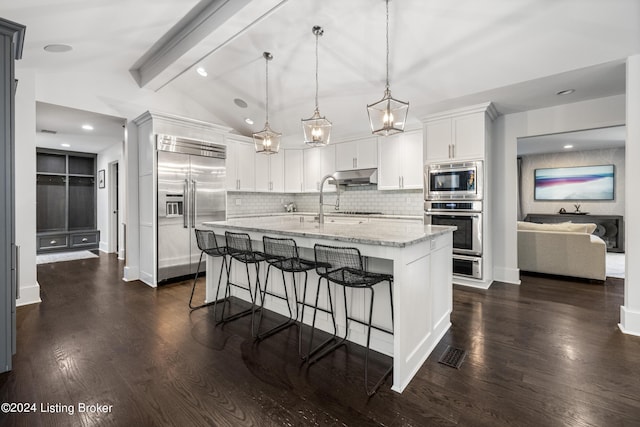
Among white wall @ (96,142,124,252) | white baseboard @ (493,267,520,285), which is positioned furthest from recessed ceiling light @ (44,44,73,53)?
white baseboard @ (493,267,520,285)

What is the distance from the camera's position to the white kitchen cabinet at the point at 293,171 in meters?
6.40

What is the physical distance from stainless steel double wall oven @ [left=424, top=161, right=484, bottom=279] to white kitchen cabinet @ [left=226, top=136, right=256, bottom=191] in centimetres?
313

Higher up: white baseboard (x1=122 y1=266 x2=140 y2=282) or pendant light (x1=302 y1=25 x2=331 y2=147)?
pendant light (x1=302 y1=25 x2=331 y2=147)

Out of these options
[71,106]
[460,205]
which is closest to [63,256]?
[71,106]

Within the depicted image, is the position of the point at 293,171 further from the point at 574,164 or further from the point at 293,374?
the point at 574,164

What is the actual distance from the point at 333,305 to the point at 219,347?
0.98 meters

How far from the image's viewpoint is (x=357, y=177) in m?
5.52

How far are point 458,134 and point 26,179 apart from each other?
17.6 feet

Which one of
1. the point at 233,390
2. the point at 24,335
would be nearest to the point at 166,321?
the point at 24,335

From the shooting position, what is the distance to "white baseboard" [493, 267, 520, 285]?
435 cm

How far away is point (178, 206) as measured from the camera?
4418 mm

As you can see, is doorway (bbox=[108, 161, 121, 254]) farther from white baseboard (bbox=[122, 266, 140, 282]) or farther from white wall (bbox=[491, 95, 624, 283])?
white wall (bbox=[491, 95, 624, 283])

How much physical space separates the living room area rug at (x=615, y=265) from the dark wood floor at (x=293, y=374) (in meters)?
2.25

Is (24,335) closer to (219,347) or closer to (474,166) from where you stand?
(219,347)
